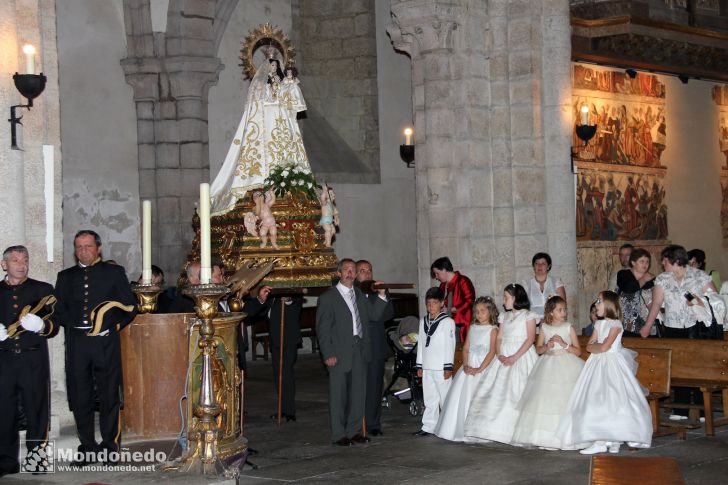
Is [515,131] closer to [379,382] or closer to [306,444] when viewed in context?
[379,382]

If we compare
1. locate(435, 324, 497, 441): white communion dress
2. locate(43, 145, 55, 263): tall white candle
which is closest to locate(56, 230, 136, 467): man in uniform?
locate(43, 145, 55, 263): tall white candle

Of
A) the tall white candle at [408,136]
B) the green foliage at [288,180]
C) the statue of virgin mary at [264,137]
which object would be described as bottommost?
the green foliage at [288,180]

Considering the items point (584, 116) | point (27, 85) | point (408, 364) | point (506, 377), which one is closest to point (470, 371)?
point (506, 377)

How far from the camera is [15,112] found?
888cm

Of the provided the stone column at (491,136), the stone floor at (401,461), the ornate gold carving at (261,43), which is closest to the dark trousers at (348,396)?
the stone floor at (401,461)

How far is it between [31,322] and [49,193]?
155 centimetres

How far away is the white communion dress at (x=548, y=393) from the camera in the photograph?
31.7 feet

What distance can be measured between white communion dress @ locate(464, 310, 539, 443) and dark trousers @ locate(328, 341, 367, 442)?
0.94 meters

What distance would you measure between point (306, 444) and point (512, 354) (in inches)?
76.4

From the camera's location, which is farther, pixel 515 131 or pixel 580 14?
pixel 580 14

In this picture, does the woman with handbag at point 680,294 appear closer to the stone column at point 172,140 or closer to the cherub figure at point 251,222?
the cherub figure at point 251,222

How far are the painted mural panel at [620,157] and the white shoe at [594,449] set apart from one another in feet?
23.0

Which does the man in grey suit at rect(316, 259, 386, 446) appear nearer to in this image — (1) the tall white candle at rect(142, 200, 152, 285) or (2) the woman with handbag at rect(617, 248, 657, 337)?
(1) the tall white candle at rect(142, 200, 152, 285)

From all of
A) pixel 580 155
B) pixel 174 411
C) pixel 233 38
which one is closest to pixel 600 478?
pixel 174 411
